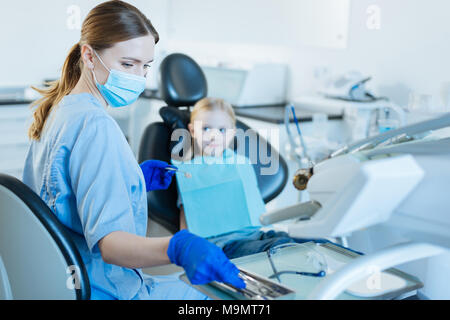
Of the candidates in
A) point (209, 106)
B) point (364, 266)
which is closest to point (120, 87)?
point (364, 266)

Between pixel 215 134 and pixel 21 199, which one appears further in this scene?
pixel 215 134

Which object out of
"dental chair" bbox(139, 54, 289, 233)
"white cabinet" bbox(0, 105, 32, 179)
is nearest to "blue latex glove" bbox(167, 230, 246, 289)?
"dental chair" bbox(139, 54, 289, 233)

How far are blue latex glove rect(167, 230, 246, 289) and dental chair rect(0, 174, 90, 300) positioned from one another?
0.23 metres

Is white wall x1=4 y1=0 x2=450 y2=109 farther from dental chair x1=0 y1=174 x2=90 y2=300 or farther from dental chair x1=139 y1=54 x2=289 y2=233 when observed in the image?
dental chair x1=0 y1=174 x2=90 y2=300

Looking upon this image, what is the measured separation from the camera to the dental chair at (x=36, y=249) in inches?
36.7

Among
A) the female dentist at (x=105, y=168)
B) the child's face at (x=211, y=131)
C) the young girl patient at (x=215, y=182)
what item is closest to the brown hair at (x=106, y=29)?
the female dentist at (x=105, y=168)

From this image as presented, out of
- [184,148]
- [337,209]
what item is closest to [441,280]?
[184,148]

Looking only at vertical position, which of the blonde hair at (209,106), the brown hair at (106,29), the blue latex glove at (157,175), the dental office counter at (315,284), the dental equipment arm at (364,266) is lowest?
the dental office counter at (315,284)

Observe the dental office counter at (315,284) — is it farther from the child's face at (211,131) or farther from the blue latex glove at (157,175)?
the child's face at (211,131)

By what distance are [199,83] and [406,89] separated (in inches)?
46.4

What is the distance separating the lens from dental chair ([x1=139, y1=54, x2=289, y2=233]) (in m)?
1.90

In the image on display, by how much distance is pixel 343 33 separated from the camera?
2.78 meters

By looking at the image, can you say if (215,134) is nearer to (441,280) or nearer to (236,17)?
(441,280)

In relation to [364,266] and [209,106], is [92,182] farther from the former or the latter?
[209,106]
